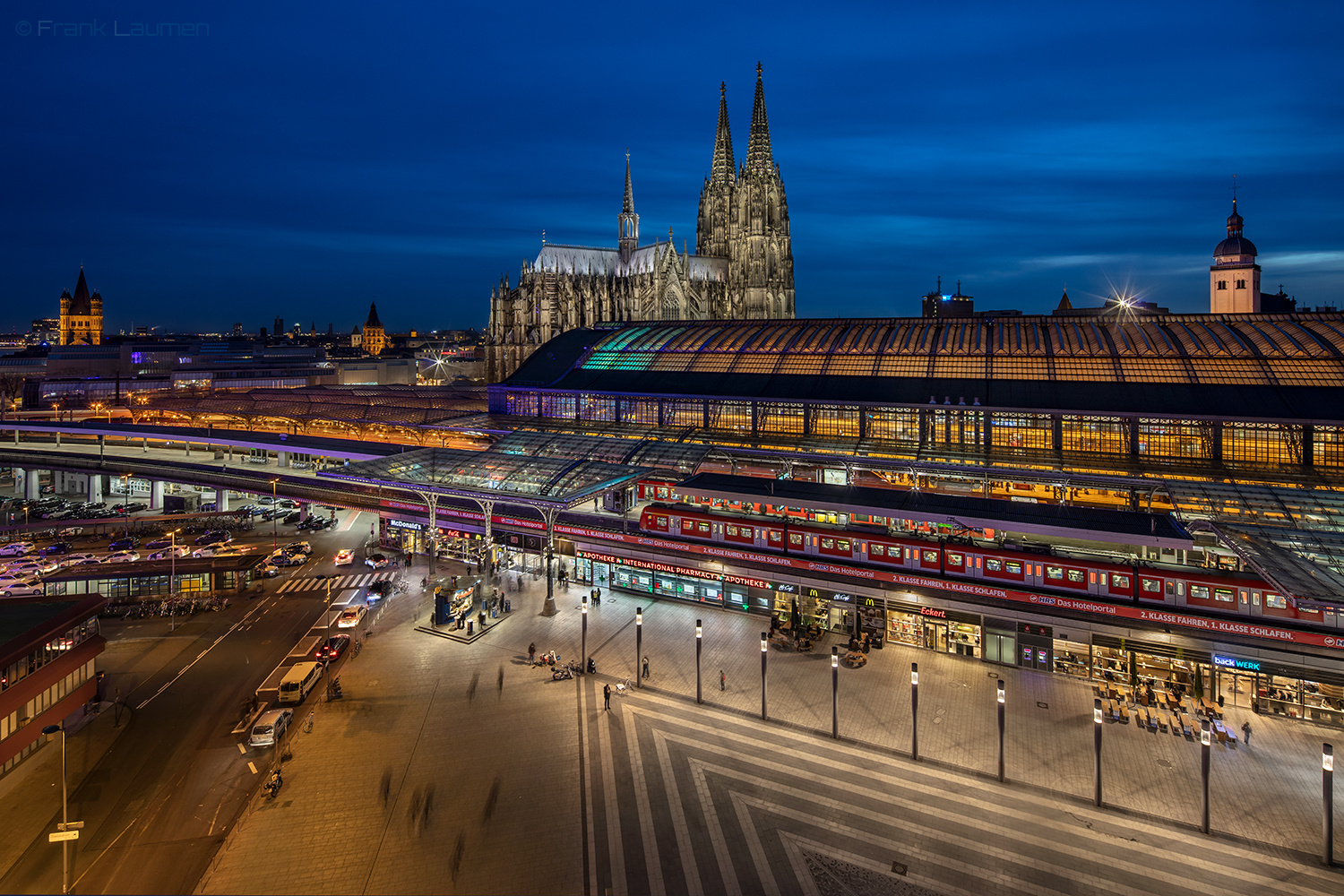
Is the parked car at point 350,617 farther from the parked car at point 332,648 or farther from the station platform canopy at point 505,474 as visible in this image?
the station platform canopy at point 505,474

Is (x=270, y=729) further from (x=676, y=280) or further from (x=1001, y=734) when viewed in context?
(x=676, y=280)

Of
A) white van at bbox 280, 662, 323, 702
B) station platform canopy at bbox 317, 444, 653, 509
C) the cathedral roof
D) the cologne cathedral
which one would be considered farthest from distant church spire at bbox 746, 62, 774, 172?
white van at bbox 280, 662, 323, 702

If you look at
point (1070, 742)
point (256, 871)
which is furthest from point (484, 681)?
point (1070, 742)

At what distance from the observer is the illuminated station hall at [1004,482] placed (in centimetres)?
3488

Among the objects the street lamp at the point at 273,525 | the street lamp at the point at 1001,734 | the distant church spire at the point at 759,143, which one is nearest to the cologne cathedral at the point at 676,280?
the distant church spire at the point at 759,143

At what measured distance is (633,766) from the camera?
1166 inches

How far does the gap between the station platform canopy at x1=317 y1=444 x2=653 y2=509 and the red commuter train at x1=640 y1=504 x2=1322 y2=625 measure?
6.34m

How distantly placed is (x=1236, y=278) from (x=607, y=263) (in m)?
119

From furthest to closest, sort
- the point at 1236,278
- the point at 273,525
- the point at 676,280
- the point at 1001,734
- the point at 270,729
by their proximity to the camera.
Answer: the point at 676,280
the point at 1236,278
the point at 273,525
the point at 270,729
the point at 1001,734

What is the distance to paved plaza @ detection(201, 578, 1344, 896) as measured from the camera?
23.3 m

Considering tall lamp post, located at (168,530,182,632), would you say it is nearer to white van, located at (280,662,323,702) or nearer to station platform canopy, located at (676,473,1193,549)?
white van, located at (280,662,323,702)

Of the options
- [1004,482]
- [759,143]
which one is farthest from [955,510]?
[759,143]

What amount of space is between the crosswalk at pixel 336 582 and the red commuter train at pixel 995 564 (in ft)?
74.6

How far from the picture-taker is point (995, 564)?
125ft
